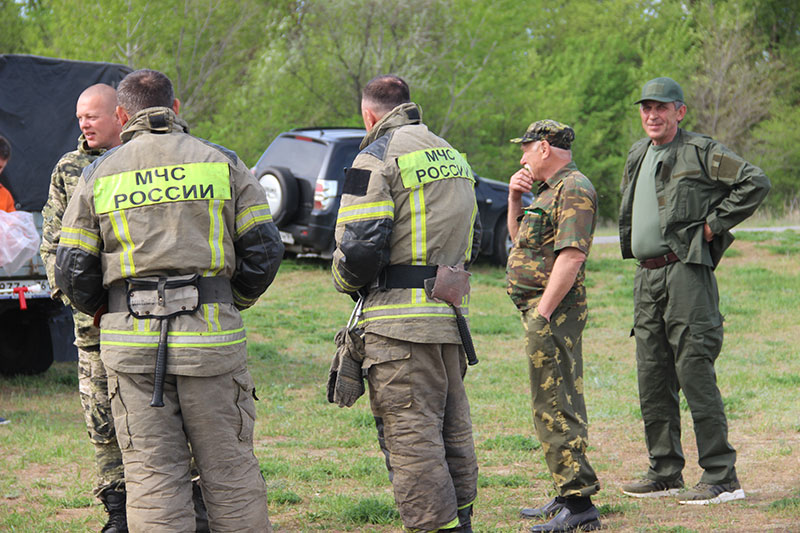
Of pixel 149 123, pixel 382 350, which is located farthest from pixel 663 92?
pixel 149 123

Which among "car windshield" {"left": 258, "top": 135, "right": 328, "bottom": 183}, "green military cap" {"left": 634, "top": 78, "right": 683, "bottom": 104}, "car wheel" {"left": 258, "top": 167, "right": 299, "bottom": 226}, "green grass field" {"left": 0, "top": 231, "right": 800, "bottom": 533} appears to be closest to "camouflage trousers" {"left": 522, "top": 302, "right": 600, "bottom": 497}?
"green grass field" {"left": 0, "top": 231, "right": 800, "bottom": 533}

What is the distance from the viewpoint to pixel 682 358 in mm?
5367

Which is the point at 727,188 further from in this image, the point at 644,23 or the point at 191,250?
the point at 644,23

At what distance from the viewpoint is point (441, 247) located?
430cm

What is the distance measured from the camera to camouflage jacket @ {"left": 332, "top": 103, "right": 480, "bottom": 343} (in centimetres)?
415

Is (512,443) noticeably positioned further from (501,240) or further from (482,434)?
(501,240)

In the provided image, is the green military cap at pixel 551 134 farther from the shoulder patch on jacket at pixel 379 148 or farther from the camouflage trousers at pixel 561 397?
the shoulder patch on jacket at pixel 379 148

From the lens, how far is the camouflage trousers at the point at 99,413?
4.59m

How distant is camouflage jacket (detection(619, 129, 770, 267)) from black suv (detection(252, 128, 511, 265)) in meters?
7.40

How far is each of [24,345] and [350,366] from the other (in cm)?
511

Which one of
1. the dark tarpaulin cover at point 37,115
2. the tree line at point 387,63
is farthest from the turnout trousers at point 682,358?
the tree line at point 387,63

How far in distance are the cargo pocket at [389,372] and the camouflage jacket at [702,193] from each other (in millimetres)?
1968

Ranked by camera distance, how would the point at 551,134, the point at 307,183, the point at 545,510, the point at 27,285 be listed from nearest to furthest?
the point at 551,134 < the point at 545,510 < the point at 27,285 < the point at 307,183

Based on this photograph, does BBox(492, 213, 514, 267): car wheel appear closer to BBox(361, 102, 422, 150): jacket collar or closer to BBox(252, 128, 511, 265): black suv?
BBox(252, 128, 511, 265): black suv
